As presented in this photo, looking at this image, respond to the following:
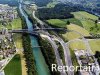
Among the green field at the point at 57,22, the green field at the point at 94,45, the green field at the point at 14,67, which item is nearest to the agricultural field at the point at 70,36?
the green field at the point at 94,45

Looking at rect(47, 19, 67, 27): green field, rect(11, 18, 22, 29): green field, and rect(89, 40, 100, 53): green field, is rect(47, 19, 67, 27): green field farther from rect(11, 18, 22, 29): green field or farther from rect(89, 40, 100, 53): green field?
rect(89, 40, 100, 53): green field

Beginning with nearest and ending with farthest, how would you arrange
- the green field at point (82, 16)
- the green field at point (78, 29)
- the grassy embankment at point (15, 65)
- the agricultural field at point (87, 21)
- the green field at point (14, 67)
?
1. the green field at point (14, 67)
2. the grassy embankment at point (15, 65)
3. the green field at point (78, 29)
4. the agricultural field at point (87, 21)
5. the green field at point (82, 16)

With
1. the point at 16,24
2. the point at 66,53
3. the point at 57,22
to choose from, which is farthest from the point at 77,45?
the point at 16,24

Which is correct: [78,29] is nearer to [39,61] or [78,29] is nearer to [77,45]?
[77,45]

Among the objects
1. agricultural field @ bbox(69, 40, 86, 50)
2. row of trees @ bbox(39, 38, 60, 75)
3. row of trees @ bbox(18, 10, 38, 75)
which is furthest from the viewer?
agricultural field @ bbox(69, 40, 86, 50)

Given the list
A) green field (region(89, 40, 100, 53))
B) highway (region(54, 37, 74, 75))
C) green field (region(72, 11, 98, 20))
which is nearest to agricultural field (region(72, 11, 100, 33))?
green field (region(72, 11, 98, 20))

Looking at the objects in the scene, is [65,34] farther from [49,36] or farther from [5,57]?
[5,57]

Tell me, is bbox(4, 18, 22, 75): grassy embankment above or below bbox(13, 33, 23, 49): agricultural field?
below

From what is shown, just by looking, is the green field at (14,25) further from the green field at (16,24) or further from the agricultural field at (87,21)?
the agricultural field at (87,21)
